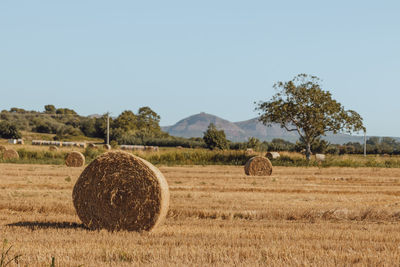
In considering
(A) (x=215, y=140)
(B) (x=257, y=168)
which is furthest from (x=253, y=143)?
(B) (x=257, y=168)

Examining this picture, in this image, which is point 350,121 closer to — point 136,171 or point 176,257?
point 136,171

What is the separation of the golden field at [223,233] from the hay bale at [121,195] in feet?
1.27

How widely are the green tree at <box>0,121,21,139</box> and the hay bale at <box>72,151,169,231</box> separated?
83842 mm

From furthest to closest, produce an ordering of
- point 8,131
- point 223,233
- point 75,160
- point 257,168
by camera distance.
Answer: point 8,131
point 75,160
point 257,168
point 223,233

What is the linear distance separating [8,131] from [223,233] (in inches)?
3405

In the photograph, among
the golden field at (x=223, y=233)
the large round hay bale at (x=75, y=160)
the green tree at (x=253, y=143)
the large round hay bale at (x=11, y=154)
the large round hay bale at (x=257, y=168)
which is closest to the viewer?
the golden field at (x=223, y=233)

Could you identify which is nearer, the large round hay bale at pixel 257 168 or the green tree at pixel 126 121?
the large round hay bale at pixel 257 168

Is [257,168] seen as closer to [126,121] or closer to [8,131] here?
[8,131]

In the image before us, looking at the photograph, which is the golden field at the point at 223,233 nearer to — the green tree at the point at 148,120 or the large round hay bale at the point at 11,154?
the large round hay bale at the point at 11,154

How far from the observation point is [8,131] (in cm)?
9000

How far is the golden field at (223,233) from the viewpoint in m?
7.69

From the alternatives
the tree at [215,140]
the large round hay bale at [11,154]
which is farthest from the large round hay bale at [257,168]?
the tree at [215,140]

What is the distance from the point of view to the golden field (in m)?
7.69

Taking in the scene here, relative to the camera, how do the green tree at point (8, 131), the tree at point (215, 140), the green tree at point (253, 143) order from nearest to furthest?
the green tree at point (253, 143), the tree at point (215, 140), the green tree at point (8, 131)
